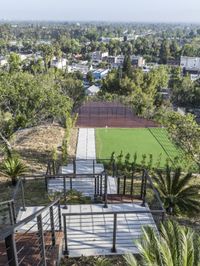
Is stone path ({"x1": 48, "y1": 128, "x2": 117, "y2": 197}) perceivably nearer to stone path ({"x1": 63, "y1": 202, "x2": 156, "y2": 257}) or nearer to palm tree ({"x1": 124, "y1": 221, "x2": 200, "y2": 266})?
stone path ({"x1": 63, "y1": 202, "x2": 156, "y2": 257})

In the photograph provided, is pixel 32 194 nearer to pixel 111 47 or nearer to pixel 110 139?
pixel 110 139

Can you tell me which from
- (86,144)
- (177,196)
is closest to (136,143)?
(86,144)

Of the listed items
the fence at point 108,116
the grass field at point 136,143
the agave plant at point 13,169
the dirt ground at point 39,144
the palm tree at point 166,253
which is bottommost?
the fence at point 108,116

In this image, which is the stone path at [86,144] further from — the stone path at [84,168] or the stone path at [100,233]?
the stone path at [100,233]

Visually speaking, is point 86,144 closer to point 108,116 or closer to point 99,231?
point 108,116

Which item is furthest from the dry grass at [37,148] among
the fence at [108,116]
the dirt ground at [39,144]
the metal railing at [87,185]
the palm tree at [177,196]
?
the palm tree at [177,196]

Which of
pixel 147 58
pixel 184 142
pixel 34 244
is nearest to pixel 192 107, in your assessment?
pixel 184 142
